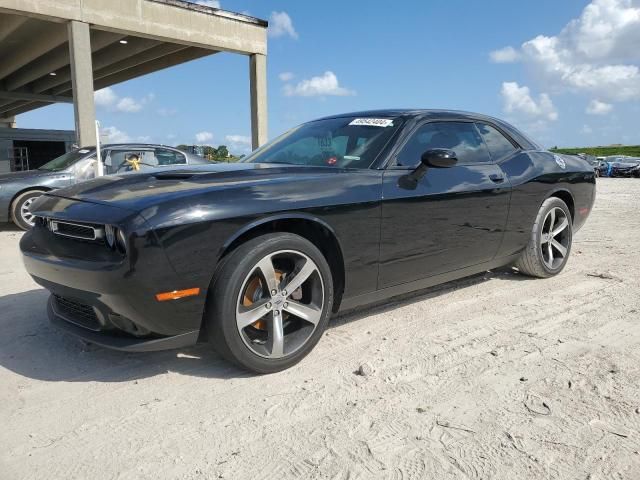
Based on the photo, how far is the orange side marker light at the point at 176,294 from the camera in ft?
7.60

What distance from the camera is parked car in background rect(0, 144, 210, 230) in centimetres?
747

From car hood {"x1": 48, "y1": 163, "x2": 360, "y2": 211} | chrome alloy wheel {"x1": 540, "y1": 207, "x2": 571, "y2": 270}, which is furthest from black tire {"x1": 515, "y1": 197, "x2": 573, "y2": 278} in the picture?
car hood {"x1": 48, "y1": 163, "x2": 360, "y2": 211}

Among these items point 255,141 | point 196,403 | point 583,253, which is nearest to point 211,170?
point 196,403

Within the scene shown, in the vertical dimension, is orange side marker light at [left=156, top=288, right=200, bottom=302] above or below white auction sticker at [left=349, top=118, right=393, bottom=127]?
below

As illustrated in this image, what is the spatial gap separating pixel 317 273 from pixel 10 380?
1690 mm

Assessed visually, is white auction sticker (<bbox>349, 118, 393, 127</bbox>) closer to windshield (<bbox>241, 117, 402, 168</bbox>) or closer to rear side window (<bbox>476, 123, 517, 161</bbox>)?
windshield (<bbox>241, 117, 402, 168</bbox>)

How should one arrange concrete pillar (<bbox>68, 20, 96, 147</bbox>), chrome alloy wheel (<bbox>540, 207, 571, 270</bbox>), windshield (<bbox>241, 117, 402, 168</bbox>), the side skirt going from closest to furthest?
the side skirt → windshield (<bbox>241, 117, 402, 168</bbox>) → chrome alloy wheel (<bbox>540, 207, 571, 270</bbox>) → concrete pillar (<bbox>68, 20, 96, 147</bbox>)

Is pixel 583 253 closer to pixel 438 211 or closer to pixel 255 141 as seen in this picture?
pixel 438 211

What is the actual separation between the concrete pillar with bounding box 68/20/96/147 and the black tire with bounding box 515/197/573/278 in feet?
36.8

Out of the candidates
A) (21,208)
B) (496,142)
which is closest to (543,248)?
(496,142)

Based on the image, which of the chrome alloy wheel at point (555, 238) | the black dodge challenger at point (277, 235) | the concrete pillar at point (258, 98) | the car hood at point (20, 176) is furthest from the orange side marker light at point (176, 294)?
the concrete pillar at point (258, 98)

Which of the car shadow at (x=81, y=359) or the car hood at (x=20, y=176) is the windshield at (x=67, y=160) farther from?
the car shadow at (x=81, y=359)

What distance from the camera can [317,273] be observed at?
2811 millimetres

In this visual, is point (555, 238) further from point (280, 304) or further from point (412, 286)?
point (280, 304)
